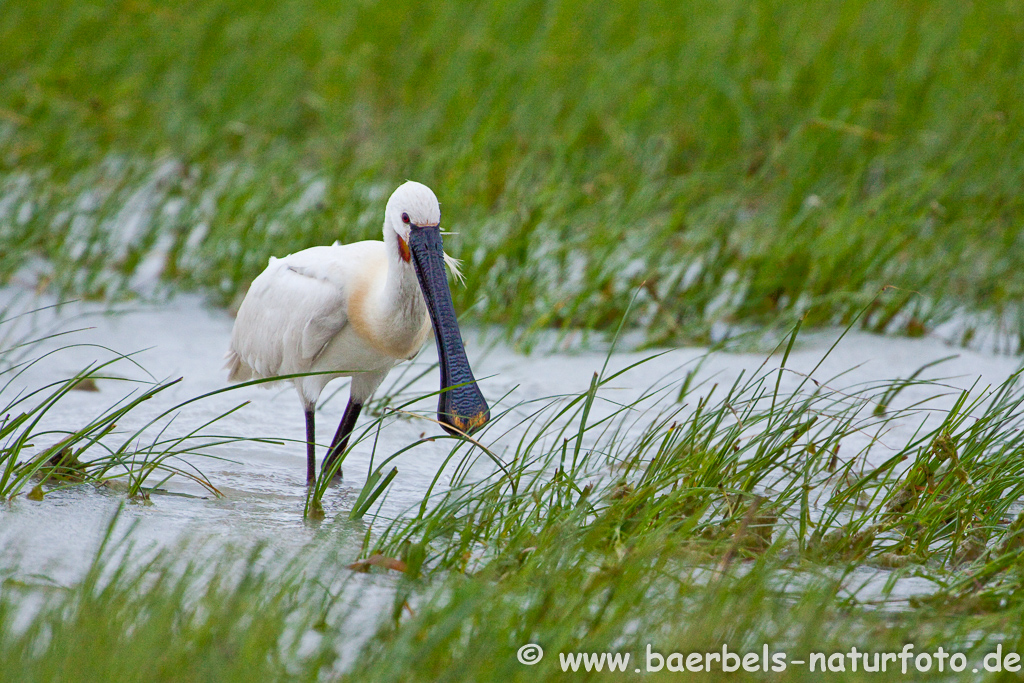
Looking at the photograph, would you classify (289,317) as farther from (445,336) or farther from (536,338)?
(536,338)

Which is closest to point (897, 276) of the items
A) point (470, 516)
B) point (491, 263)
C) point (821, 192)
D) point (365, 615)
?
point (821, 192)

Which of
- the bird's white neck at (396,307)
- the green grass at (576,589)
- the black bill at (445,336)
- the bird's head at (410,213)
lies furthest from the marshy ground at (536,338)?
the bird's head at (410,213)

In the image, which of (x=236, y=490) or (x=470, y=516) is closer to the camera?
(x=470, y=516)

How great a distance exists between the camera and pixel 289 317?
3.80 meters

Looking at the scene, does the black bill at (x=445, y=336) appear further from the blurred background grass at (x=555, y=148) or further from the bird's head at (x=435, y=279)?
the blurred background grass at (x=555, y=148)

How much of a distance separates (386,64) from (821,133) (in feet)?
11.2

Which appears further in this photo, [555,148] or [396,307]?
[555,148]

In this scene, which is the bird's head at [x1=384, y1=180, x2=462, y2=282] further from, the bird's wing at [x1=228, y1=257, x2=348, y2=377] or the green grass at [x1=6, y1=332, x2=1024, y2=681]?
the green grass at [x1=6, y1=332, x2=1024, y2=681]

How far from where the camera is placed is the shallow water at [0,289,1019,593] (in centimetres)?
299

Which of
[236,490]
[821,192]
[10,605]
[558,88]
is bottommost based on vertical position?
[236,490]

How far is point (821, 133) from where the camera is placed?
6992 millimetres

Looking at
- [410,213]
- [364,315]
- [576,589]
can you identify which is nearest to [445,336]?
[364,315]

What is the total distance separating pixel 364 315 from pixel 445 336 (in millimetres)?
297

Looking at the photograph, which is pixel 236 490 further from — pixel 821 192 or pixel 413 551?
pixel 821 192
